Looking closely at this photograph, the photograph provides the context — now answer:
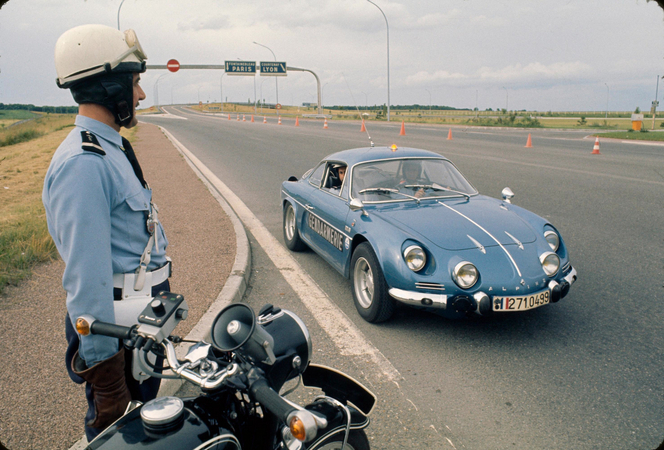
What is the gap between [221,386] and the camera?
164 centimetres

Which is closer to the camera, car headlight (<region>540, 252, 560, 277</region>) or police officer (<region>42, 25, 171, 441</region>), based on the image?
police officer (<region>42, 25, 171, 441</region>)

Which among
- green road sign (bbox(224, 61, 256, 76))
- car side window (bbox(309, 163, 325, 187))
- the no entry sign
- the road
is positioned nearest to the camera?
the road

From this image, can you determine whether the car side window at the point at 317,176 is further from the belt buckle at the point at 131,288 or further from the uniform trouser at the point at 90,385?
the belt buckle at the point at 131,288

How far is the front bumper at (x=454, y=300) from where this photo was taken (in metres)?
3.71

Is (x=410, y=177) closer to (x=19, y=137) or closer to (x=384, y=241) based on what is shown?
(x=384, y=241)

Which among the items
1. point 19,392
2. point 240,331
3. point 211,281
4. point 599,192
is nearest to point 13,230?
point 211,281

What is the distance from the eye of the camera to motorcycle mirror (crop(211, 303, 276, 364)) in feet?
5.09

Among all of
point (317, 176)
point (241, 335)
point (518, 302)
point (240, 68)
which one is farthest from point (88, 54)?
point (240, 68)

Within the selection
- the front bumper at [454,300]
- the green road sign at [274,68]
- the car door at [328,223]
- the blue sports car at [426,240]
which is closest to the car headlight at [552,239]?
the blue sports car at [426,240]

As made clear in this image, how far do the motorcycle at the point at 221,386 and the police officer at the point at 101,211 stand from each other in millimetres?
142

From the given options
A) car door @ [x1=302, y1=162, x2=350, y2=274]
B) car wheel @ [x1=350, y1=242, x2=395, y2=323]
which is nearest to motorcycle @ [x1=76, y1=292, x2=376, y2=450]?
car wheel @ [x1=350, y1=242, x2=395, y2=323]

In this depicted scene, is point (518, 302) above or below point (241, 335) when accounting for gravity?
below

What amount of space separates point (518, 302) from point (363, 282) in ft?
4.46

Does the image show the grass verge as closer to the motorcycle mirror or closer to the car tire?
the car tire
